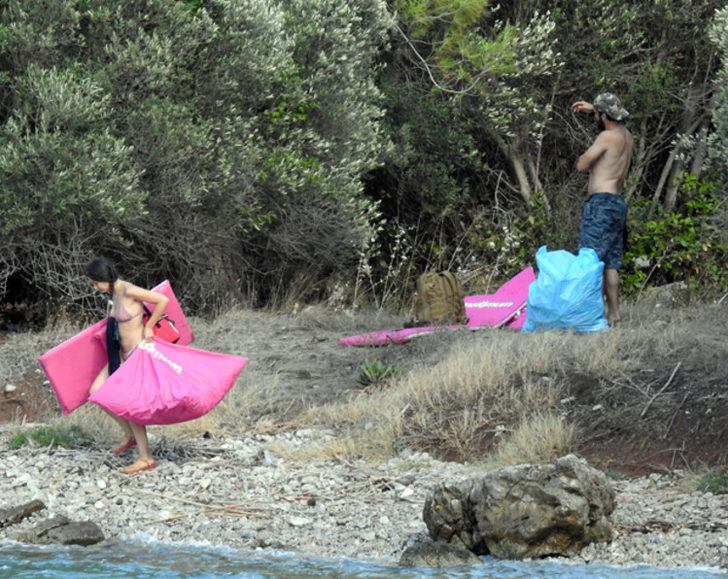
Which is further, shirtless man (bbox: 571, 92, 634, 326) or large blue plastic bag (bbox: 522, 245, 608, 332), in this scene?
shirtless man (bbox: 571, 92, 634, 326)

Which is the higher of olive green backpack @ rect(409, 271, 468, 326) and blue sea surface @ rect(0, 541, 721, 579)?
olive green backpack @ rect(409, 271, 468, 326)

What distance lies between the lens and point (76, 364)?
763 centimetres

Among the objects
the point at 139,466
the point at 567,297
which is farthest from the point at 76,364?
the point at 567,297

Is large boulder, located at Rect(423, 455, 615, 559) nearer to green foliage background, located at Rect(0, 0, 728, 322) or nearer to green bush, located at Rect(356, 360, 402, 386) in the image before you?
green bush, located at Rect(356, 360, 402, 386)

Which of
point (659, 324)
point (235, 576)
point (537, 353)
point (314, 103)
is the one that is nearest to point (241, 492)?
point (235, 576)

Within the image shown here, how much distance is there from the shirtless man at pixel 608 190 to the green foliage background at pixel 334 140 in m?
2.39

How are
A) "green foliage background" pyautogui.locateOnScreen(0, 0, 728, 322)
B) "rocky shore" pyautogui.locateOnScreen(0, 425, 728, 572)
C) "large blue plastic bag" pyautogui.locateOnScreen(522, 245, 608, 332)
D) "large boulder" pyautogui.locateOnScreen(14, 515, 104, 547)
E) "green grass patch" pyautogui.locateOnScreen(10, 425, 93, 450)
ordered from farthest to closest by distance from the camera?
1. "green foliage background" pyautogui.locateOnScreen(0, 0, 728, 322)
2. "large blue plastic bag" pyautogui.locateOnScreen(522, 245, 608, 332)
3. "green grass patch" pyautogui.locateOnScreen(10, 425, 93, 450)
4. "large boulder" pyautogui.locateOnScreen(14, 515, 104, 547)
5. "rocky shore" pyautogui.locateOnScreen(0, 425, 728, 572)

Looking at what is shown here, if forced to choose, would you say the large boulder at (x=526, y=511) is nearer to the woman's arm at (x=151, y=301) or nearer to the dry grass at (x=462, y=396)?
the dry grass at (x=462, y=396)

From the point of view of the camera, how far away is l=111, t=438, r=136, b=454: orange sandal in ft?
26.1

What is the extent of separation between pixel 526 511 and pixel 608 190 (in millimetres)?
5269

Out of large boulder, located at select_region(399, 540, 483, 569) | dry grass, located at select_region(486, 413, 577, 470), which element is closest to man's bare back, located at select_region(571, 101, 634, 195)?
dry grass, located at select_region(486, 413, 577, 470)

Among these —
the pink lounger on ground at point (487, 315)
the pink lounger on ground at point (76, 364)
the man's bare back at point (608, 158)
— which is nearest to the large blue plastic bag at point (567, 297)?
the pink lounger on ground at point (487, 315)

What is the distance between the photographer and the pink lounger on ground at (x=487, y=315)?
10742 millimetres

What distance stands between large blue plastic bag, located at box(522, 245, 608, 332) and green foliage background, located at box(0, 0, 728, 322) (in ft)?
11.0
